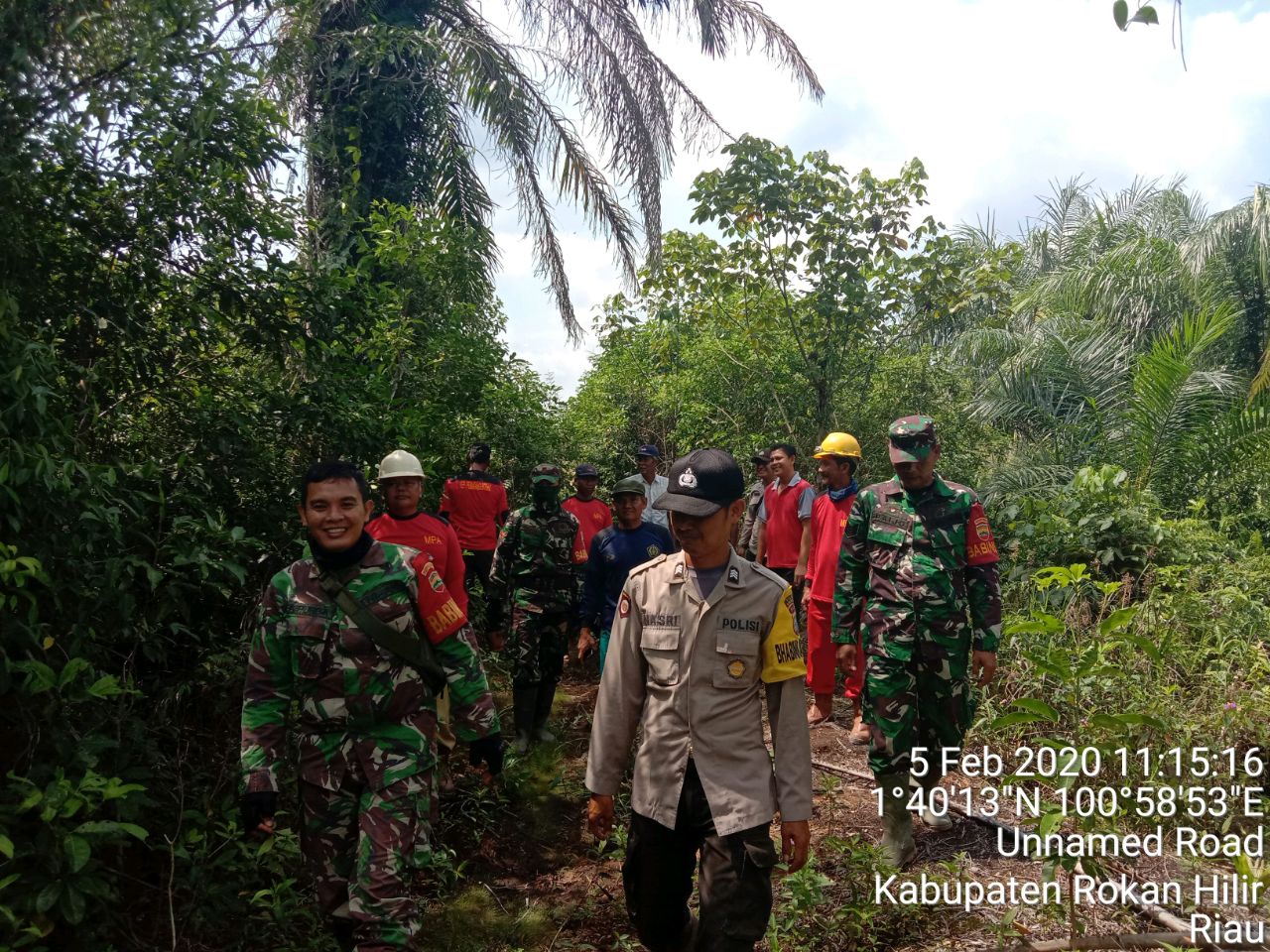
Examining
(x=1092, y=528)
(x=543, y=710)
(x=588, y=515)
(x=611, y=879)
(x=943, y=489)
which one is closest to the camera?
(x=943, y=489)

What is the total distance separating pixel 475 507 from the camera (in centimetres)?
801

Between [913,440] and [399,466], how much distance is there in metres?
2.71

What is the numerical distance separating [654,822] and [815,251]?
284 inches

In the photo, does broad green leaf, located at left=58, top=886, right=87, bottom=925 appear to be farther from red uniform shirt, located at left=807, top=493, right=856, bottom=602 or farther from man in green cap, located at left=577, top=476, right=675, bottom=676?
red uniform shirt, located at left=807, top=493, right=856, bottom=602

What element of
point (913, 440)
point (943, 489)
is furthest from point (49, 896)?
point (943, 489)

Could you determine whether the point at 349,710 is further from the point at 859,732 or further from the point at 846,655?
the point at 859,732

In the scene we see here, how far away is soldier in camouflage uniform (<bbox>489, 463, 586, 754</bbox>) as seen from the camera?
5.78m

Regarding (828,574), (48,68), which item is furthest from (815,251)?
(48,68)

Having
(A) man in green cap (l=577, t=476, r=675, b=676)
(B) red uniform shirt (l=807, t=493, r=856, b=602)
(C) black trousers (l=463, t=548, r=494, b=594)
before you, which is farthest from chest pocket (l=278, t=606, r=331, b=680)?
(C) black trousers (l=463, t=548, r=494, b=594)

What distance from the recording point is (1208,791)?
4250mm

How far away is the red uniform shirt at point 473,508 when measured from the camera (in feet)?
25.9

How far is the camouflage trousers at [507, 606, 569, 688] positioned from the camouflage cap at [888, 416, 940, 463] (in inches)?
109

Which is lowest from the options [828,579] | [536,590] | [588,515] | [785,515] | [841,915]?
[841,915]

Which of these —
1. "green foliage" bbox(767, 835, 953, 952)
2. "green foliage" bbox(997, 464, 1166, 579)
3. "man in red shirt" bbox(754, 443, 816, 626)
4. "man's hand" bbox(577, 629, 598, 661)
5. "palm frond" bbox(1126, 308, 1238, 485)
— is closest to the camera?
"green foliage" bbox(767, 835, 953, 952)
